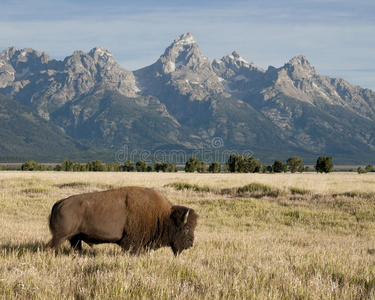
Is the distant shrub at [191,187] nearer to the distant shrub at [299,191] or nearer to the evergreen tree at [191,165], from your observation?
the distant shrub at [299,191]

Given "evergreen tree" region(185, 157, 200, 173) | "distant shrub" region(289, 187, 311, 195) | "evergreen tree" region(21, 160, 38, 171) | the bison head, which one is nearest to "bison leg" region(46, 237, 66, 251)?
the bison head

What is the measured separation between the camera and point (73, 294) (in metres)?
5.05

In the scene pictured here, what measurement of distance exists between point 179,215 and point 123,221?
47.7 inches

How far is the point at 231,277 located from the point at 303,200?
57.3 feet

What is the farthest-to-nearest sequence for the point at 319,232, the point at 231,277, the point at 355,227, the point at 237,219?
the point at 237,219 → the point at 355,227 → the point at 319,232 → the point at 231,277

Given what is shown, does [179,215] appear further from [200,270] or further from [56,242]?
[56,242]

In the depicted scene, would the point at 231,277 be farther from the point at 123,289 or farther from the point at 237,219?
the point at 237,219

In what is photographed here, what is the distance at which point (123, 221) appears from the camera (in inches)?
329

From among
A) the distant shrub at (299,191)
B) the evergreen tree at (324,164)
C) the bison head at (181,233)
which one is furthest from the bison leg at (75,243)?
the evergreen tree at (324,164)

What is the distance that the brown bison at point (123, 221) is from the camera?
8.03 m

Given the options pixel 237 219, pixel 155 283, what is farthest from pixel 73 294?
pixel 237 219

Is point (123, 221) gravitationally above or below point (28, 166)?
above

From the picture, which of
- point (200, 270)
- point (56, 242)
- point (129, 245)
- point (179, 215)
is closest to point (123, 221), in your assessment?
point (129, 245)

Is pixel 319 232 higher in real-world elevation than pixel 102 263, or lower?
lower
